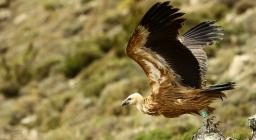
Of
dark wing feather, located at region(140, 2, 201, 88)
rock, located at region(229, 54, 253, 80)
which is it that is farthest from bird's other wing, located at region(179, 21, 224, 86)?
rock, located at region(229, 54, 253, 80)

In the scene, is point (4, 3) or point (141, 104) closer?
point (141, 104)

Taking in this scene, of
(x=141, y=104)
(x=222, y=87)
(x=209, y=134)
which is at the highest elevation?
(x=141, y=104)

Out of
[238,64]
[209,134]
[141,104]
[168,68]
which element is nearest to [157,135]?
[141,104]

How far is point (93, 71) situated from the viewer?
2789 centimetres

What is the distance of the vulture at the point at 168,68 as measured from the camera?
10.2m

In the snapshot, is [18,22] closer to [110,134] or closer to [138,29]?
[110,134]

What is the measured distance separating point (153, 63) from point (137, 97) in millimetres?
584

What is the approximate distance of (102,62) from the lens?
27969mm

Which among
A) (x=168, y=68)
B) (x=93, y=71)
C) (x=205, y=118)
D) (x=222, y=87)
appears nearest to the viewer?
(x=222, y=87)

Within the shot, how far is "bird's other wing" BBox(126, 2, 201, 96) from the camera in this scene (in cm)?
1012

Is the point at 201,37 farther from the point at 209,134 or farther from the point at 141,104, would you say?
the point at 209,134

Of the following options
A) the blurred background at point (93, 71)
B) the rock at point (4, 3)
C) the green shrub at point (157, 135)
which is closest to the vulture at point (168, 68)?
the blurred background at point (93, 71)

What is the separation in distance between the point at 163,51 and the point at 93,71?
17.5 meters

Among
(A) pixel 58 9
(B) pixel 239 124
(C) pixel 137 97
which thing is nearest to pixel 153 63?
(C) pixel 137 97
